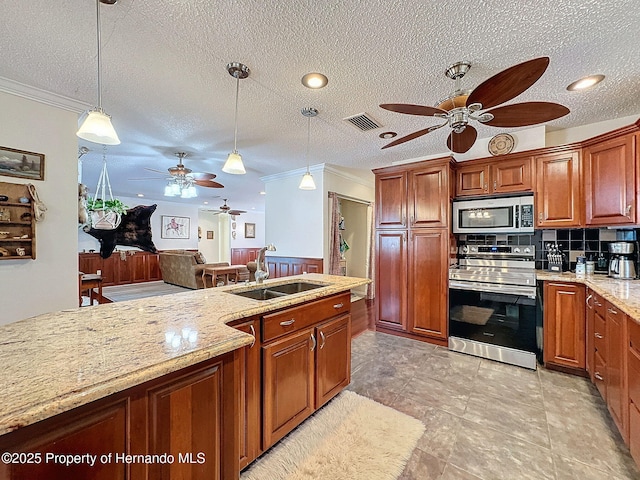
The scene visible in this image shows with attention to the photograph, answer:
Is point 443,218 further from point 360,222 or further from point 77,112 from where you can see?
point 77,112

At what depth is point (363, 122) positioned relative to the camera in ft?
9.34

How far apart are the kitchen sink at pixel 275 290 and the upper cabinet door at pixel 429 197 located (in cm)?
178

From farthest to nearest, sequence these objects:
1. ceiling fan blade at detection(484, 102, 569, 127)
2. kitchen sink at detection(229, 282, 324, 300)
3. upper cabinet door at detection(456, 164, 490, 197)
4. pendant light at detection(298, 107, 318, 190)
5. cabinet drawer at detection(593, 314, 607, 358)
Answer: upper cabinet door at detection(456, 164, 490, 197), pendant light at detection(298, 107, 318, 190), kitchen sink at detection(229, 282, 324, 300), cabinet drawer at detection(593, 314, 607, 358), ceiling fan blade at detection(484, 102, 569, 127)

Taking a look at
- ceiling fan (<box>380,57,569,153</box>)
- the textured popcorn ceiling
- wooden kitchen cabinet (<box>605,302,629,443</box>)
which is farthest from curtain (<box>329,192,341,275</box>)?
wooden kitchen cabinet (<box>605,302,629,443</box>)

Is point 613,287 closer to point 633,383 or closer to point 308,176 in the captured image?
point 633,383

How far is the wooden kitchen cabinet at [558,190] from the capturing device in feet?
8.60

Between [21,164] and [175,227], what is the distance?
7038 millimetres

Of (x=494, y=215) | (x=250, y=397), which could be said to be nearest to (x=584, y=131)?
(x=494, y=215)

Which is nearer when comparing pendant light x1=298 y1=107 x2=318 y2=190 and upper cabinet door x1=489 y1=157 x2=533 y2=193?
pendant light x1=298 y1=107 x2=318 y2=190

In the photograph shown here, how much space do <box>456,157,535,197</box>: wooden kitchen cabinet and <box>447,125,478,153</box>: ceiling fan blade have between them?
1.01 m

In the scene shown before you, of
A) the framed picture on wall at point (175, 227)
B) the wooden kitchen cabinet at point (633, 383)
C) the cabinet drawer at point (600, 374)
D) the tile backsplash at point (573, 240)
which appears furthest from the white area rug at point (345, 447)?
the framed picture on wall at point (175, 227)

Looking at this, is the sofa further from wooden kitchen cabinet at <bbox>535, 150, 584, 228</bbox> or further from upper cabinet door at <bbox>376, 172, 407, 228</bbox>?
wooden kitchen cabinet at <bbox>535, 150, 584, 228</bbox>

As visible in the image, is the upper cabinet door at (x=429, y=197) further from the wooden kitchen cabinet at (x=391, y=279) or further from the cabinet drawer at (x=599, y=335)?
the cabinet drawer at (x=599, y=335)

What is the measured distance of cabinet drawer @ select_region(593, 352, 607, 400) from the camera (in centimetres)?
195
